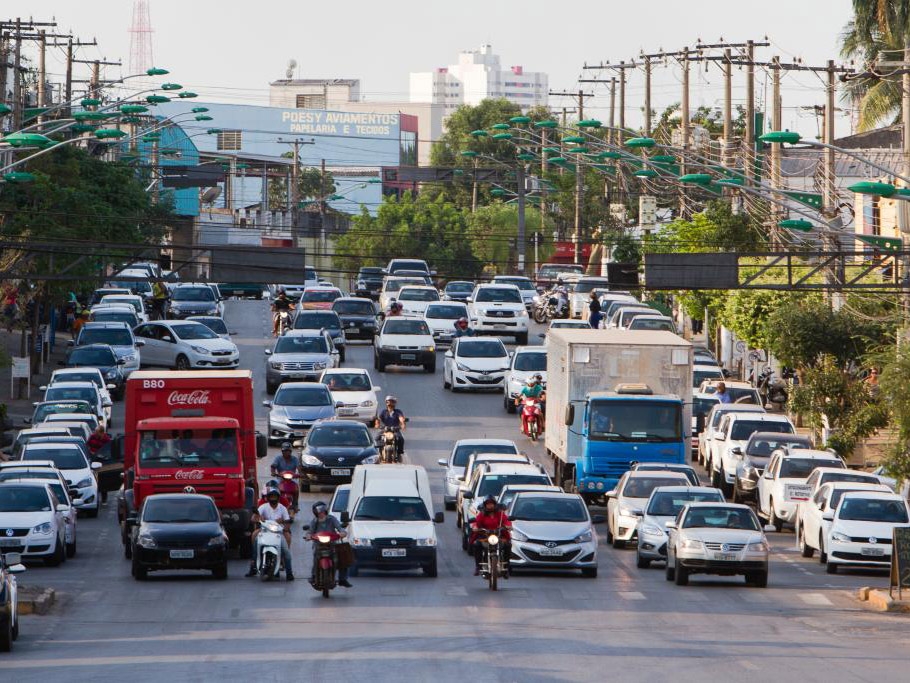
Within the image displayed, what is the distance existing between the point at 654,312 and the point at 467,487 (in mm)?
26187

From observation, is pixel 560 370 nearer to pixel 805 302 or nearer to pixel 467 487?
pixel 467 487

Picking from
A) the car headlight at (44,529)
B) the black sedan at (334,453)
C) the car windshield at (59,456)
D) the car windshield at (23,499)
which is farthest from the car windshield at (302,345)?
the car headlight at (44,529)

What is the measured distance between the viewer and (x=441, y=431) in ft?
164

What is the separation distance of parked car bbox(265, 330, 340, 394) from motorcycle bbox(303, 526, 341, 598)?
1072 inches

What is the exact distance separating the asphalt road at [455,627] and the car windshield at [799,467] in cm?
345

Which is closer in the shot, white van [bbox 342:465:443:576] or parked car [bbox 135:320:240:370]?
white van [bbox 342:465:443:576]

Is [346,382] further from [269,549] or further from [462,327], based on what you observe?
[269,549]

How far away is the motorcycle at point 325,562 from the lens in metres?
27.6

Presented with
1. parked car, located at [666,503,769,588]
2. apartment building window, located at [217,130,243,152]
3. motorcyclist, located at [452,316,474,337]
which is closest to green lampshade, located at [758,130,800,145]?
parked car, located at [666,503,769,588]

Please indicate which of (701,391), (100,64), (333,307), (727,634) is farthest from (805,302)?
(100,64)

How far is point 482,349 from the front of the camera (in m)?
56.5

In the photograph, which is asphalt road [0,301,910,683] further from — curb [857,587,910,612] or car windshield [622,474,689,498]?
car windshield [622,474,689,498]

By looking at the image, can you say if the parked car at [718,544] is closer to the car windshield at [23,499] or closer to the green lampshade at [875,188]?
the green lampshade at [875,188]

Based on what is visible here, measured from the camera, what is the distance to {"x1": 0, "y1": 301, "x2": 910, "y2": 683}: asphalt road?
68.1 ft
